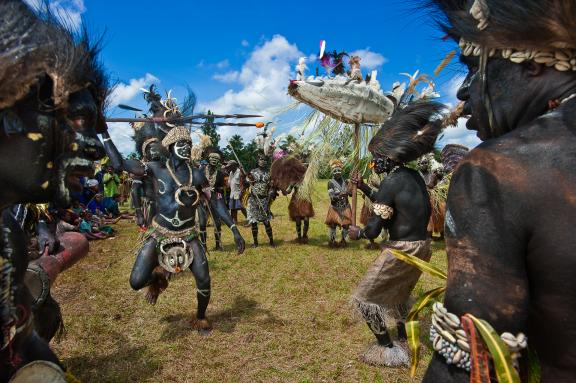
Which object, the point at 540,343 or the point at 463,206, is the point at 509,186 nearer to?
the point at 463,206

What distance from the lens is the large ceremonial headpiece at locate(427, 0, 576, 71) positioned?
110cm

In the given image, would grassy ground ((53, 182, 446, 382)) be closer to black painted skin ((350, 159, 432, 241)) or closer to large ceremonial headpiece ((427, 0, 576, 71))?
black painted skin ((350, 159, 432, 241))

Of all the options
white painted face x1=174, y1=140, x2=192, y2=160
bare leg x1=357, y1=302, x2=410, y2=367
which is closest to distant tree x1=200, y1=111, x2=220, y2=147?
white painted face x1=174, y1=140, x2=192, y2=160

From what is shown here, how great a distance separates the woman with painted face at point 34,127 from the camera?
1.36 meters

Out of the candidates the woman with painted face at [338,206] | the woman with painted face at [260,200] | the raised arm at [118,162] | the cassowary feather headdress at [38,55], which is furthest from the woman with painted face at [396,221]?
the woman with painted face at [260,200]

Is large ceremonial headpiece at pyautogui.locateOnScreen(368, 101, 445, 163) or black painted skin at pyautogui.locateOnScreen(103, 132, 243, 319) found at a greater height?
large ceremonial headpiece at pyautogui.locateOnScreen(368, 101, 445, 163)

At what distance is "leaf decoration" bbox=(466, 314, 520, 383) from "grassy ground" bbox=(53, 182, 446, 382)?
3.36 meters

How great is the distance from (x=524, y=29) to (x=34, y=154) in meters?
1.69

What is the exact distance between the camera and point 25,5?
1423mm

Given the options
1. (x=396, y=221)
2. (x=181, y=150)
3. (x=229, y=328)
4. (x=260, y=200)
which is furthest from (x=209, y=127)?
(x=396, y=221)

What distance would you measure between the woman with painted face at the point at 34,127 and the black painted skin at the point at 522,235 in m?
1.44

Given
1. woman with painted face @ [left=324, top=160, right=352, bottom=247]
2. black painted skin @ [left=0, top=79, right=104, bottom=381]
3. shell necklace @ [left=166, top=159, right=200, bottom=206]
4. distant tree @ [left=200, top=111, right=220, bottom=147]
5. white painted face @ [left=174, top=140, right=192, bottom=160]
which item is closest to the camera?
black painted skin @ [left=0, top=79, right=104, bottom=381]

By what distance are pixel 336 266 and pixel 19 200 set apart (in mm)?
7740

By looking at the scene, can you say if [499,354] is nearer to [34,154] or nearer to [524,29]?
[524,29]
